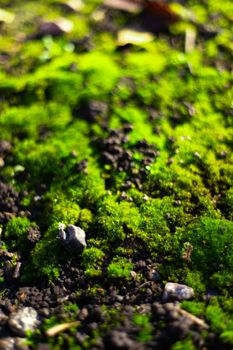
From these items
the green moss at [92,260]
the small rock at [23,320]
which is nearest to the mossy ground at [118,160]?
the green moss at [92,260]

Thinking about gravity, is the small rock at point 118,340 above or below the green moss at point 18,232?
above

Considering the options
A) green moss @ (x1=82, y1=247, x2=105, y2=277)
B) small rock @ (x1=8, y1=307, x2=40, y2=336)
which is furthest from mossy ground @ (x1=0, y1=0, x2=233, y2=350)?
small rock @ (x1=8, y1=307, x2=40, y2=336)

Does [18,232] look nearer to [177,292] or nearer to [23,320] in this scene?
[23,320]

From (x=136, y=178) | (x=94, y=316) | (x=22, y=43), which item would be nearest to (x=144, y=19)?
(x=22, y=43)

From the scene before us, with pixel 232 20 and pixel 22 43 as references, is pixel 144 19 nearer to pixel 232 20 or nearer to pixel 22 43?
pixel 232 20

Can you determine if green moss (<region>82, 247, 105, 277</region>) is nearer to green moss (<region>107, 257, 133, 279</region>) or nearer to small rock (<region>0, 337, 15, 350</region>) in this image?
green moss (<region>107, 257, 133, 279</region>)

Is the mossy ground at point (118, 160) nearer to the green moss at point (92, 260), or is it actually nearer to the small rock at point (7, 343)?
the green moss at point (92, 260)
